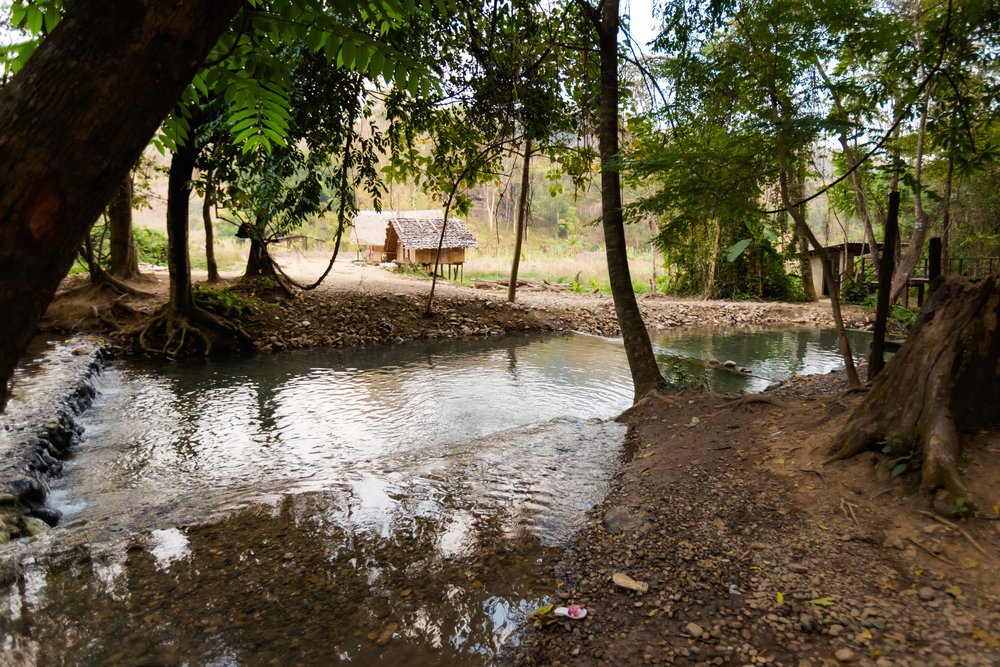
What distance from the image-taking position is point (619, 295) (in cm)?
770

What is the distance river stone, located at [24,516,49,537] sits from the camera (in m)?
4.77

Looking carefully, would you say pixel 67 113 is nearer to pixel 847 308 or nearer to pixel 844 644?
pixel 844 644

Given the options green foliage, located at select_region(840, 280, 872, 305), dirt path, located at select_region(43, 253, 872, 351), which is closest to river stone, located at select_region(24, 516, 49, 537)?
dirt path, located at select_region(43, 253, 872, 351)

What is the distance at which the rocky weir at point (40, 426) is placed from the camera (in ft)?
16.7

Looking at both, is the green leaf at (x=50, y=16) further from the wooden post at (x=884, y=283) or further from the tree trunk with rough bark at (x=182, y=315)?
the tree trunk with rough bark at (x=182, y=315)

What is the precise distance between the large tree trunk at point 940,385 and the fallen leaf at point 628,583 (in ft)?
5.87

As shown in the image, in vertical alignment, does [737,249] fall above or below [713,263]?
below

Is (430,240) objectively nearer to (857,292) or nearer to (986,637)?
(857,292)

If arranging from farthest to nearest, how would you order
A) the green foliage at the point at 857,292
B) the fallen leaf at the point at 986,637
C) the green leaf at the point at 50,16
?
the green foliage at the point at 857,292, the fallen leaf at the point at 986,637, the green leaf at the point at 50,16

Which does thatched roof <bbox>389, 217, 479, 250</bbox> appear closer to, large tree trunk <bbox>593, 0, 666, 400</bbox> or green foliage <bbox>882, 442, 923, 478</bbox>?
large tree trunk <bbox>593, 0, 666, 400</bbox>

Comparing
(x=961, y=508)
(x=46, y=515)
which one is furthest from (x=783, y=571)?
(x=46, y=515)

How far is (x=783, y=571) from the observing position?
3.44 metres

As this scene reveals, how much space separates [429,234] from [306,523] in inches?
953

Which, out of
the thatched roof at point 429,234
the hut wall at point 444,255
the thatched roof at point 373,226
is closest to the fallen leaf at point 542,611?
the thatched roof at point 429,234
